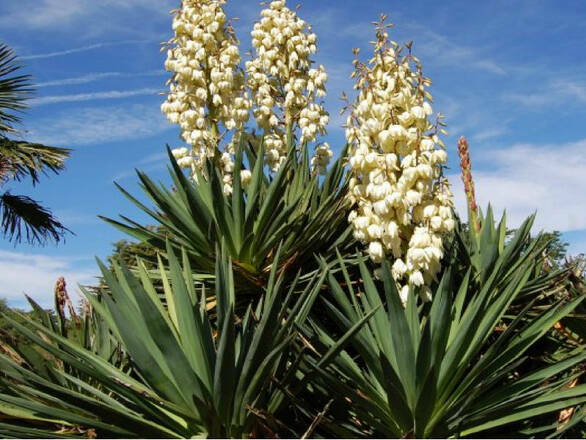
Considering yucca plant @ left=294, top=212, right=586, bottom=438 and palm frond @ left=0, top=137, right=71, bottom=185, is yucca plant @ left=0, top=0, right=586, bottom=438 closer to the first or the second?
yucca plant @ left=294, top=212, right=586, bottom=438

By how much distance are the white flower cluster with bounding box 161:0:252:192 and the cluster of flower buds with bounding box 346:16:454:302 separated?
1016 millimetres

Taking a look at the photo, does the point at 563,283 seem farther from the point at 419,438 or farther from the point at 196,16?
the point at 196,16

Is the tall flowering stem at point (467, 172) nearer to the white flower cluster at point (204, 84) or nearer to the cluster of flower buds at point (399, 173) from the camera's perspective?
the cluster of flower buds at point (399, 173)

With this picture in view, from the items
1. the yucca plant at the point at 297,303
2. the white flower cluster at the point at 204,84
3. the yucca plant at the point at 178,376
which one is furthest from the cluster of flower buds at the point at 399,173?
the white flower cluster at the point at 204,84

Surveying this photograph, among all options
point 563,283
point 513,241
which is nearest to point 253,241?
point 513,241

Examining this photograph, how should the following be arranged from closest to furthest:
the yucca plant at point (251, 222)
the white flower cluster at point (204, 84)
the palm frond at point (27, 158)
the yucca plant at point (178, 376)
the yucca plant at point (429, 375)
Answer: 1. the yucca plant at point (178, 376)
2. the yucca plant at point (429, 375)
3. the yucca plant at point (251, 222)
4. the white flower cluster at point (204, 84)
5. the palm frond at point (27, 158)

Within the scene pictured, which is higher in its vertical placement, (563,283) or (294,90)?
(294,90)

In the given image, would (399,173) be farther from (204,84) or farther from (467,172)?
(204,84)

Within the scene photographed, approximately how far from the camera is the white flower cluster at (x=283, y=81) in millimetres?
4117

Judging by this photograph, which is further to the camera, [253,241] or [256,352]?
[253,241]

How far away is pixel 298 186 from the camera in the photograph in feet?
13.3

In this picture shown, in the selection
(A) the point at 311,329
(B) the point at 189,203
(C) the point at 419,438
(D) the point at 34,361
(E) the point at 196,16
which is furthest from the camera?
(E) the point at 196,16

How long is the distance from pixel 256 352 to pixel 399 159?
3.71ft

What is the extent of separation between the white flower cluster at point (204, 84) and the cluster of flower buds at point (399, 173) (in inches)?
40.0
